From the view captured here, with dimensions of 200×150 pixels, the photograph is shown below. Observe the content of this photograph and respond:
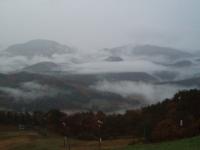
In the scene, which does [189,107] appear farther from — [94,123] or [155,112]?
[94,123]

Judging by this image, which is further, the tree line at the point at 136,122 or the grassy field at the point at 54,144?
the tree line at the point at 136,122

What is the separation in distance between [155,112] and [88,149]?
45369 millimetres

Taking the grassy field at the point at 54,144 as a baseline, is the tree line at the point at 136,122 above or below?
above

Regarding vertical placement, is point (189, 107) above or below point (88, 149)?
above

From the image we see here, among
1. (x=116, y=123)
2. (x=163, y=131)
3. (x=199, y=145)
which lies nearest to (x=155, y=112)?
(x=116, y=123)

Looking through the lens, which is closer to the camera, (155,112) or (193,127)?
(193,127)

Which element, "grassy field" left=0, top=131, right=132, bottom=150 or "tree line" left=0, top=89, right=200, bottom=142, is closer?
"grassy field" left=0, top=131, right=132, bottom=150

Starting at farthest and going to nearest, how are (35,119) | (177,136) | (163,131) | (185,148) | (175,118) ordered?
1. (35,119)
2. (175,118)
3. (163,131)
4. (177,136)
5. (185,148)

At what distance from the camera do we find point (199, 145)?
129 feet

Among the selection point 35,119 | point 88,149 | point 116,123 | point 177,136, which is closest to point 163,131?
point 177,136

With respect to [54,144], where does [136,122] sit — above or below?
above

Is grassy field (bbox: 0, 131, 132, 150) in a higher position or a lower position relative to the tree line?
lower

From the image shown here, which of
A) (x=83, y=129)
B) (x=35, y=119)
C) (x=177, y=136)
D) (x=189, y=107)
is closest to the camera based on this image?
(x=177, y=136)

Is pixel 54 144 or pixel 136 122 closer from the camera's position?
pixel 54 144
